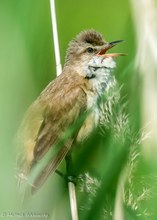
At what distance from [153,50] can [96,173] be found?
0.52m

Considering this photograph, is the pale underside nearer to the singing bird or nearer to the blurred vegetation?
the singing bird

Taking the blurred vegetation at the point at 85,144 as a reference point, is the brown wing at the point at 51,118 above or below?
below

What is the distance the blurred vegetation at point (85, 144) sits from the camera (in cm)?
103

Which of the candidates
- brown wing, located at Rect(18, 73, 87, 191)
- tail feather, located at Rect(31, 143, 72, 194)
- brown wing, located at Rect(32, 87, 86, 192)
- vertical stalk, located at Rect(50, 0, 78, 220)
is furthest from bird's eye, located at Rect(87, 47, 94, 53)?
tail feather, located at Rect(31, 143, 72, 194)

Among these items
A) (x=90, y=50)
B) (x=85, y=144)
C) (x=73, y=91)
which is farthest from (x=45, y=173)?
(x=90, y=50)

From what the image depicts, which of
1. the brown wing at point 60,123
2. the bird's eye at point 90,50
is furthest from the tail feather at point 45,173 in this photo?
the bird's eye at point 90,50

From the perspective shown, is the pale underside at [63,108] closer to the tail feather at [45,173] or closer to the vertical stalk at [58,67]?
the tail feather at [45,173]

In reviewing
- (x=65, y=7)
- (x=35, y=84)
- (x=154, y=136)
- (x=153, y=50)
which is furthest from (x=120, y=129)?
(x=65, y=7)

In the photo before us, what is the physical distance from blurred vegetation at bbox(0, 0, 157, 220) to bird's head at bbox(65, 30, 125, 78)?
1122 mm

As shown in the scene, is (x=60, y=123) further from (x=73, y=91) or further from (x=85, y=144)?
(x=85, y=144)

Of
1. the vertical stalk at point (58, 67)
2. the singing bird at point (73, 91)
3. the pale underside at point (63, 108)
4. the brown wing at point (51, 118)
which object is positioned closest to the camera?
the vertical stalk at point (58, 67)

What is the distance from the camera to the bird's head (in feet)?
7.99

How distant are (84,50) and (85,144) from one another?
152 cm

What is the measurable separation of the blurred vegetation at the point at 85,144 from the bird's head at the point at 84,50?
1.12 m
